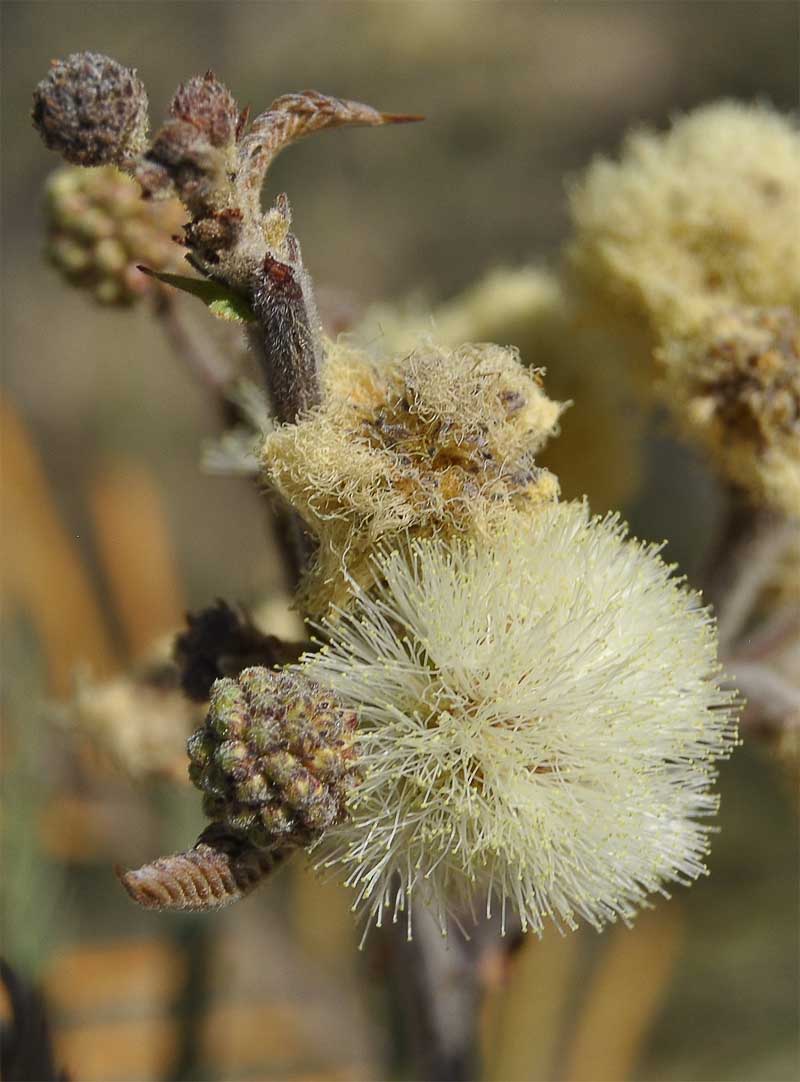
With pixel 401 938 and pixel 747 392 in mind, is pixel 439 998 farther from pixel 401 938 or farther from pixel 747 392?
pixel 747 392

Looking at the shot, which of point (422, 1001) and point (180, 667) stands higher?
point (180, 667)

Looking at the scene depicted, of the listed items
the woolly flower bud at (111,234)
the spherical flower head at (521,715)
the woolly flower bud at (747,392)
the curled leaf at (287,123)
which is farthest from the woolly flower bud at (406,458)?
the woolly flower bud at (111,234)

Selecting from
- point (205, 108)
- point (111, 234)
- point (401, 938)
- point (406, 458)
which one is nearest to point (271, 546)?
point (111, 234)

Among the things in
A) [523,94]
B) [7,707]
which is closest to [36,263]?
[523,94]

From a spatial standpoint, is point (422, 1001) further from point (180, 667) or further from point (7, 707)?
point (7, 707)

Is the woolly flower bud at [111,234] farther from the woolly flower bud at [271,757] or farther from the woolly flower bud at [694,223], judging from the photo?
the woolly flower bud at [271,757]

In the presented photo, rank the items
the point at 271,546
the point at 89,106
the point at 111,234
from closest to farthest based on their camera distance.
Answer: the point at 89,106 → the point at 111,234 → the point at 271,546
